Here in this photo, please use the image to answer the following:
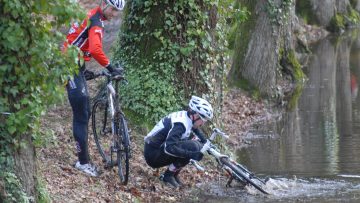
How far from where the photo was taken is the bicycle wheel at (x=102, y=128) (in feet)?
37.4

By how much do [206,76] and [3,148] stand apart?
541cm

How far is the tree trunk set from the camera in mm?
8055

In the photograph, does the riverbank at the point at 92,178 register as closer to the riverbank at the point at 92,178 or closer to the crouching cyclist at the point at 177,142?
the riverbank at the point at 92,178

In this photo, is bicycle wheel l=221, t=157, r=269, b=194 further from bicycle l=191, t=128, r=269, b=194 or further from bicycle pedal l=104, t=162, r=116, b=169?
bicycle pedal l=104, t=162, r=116, b=169

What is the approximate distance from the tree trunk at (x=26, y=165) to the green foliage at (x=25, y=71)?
0.08 meters

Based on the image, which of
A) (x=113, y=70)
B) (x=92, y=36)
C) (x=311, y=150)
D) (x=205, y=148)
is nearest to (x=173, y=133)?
(x=205, y=148)

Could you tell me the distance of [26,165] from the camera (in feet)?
26.7

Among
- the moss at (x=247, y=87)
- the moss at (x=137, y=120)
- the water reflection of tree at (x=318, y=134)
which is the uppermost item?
the moss at (x=137, y=120)

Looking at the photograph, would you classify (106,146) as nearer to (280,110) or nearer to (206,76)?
(206,76)

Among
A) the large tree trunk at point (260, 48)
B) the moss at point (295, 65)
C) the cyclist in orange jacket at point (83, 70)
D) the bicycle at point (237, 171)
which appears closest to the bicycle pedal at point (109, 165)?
the cyclist in orange jacket at point (83, 70)

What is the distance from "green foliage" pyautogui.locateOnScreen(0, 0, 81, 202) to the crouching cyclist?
9.49 ft

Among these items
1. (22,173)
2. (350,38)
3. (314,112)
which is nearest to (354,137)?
(314,112)

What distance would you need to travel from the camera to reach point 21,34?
7648 mm

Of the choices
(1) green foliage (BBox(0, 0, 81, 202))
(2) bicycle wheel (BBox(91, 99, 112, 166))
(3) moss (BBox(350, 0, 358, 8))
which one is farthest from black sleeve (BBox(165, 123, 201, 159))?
(3) moss (BBox(350, 0, 358, 8))
